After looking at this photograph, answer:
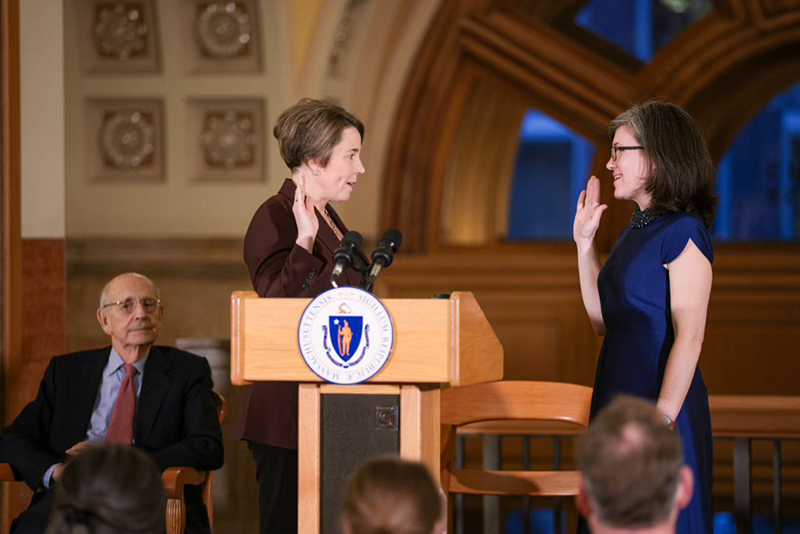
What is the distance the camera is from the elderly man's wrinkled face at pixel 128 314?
3723 millimetres

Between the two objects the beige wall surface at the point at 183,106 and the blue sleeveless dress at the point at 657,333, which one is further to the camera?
the beige wall surface at the point at 183,106

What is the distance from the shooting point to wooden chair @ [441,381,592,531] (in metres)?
3.37

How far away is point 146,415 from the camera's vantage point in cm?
362

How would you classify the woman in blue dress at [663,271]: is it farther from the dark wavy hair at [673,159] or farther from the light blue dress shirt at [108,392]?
the light blue dress shirt at [108,392]

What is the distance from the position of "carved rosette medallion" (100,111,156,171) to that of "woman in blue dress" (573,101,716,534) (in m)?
4.06

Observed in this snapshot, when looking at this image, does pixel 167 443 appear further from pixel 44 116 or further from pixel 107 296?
pixel 44 116

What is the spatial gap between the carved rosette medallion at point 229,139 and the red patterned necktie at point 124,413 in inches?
116

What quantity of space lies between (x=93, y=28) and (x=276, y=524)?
4169mm

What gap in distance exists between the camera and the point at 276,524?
9.54 feet

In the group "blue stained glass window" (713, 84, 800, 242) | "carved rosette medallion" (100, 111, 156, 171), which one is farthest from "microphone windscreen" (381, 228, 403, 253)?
"blue stained glass window" (713, 84, 800, 242)

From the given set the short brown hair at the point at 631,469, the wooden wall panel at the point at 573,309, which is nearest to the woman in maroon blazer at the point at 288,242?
the short brown hair at the point at 631,469

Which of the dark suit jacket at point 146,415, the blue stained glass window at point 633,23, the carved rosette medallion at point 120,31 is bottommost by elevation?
the dark suit jacket at point 146,415

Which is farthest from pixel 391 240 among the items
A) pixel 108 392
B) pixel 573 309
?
pixel 573 309

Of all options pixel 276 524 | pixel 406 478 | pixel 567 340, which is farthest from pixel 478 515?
pixel 406 478
